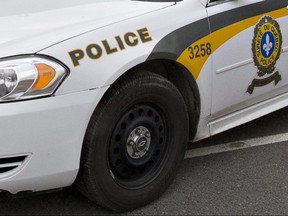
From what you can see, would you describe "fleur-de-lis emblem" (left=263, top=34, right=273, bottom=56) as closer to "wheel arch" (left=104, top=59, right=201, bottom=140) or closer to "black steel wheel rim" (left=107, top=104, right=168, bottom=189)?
"wheel arch" (left=104, top=59, right=201, bottom=140)

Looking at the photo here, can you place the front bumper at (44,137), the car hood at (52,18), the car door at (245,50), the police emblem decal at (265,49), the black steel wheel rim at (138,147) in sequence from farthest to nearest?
Result: the police emblem decal at (265,49) → the car door at (245,50) → the black steel wheel rim at (138,147) → the car hood at (52,18) → the front bumper at (44,137)

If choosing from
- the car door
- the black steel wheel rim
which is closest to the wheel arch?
the car door

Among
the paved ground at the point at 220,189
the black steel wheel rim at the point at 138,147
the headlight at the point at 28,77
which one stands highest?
the headlight at the point at 28,77

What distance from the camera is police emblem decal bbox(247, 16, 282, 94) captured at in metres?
3.29

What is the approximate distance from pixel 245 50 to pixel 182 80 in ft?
1.65

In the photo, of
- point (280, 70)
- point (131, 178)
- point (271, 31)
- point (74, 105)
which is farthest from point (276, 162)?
point (74, 105)

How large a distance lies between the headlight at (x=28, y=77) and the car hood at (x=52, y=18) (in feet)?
0.19

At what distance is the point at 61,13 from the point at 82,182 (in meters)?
0.98

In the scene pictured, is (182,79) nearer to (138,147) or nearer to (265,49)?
(138,147)

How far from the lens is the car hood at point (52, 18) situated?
2455mm

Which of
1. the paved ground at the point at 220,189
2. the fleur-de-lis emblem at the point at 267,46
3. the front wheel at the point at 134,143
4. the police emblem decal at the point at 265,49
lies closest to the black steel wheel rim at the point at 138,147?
the front wheel at the point at 134,143

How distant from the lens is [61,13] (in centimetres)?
284

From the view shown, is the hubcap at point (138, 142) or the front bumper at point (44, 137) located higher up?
the front bumper at point (44, 137)

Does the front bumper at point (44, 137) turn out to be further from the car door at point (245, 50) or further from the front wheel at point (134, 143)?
the car door at point (245, 50)
